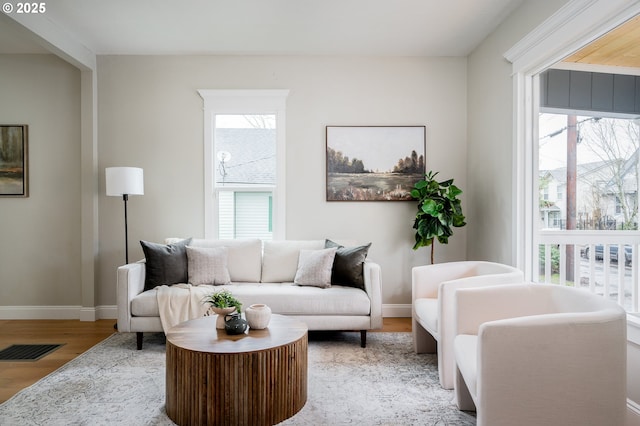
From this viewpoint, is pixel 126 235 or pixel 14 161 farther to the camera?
pixel 14 161

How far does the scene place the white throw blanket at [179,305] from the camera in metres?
3.08

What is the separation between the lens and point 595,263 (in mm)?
3012

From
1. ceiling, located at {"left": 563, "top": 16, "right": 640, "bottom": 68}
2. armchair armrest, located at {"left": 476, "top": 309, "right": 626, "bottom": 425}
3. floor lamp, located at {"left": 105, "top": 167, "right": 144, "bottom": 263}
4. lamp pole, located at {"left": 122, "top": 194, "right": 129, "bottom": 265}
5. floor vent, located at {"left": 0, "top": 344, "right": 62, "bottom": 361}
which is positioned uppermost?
ceiling, located at {"left": 563, "top": 16, "right": 640, "bottom": 68}

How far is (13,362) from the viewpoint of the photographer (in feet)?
9.41

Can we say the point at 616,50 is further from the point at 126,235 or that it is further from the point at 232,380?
the point at 126,235

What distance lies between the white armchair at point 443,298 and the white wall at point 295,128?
39.6 inches

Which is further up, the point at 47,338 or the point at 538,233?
the point at 538,233

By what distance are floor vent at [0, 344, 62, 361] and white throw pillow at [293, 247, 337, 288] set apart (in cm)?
212

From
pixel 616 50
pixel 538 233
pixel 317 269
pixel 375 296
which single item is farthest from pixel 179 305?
pixel 616 50

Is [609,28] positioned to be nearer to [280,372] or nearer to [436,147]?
[436,147]

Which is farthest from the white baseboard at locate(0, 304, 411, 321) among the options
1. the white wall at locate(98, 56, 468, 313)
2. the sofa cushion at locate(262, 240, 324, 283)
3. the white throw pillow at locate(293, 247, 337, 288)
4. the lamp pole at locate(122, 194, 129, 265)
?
the white throw pillow at locate(293, 247, 337, 288)

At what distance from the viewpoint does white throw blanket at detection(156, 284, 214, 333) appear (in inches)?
121

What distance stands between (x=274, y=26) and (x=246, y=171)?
148cm

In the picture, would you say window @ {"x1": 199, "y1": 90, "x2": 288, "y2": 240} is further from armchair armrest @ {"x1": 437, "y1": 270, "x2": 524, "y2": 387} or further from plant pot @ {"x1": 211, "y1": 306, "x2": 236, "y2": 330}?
armchair armrest @ {"x1": 437, "y1": 270, "x2": 524, "y2": 387}
